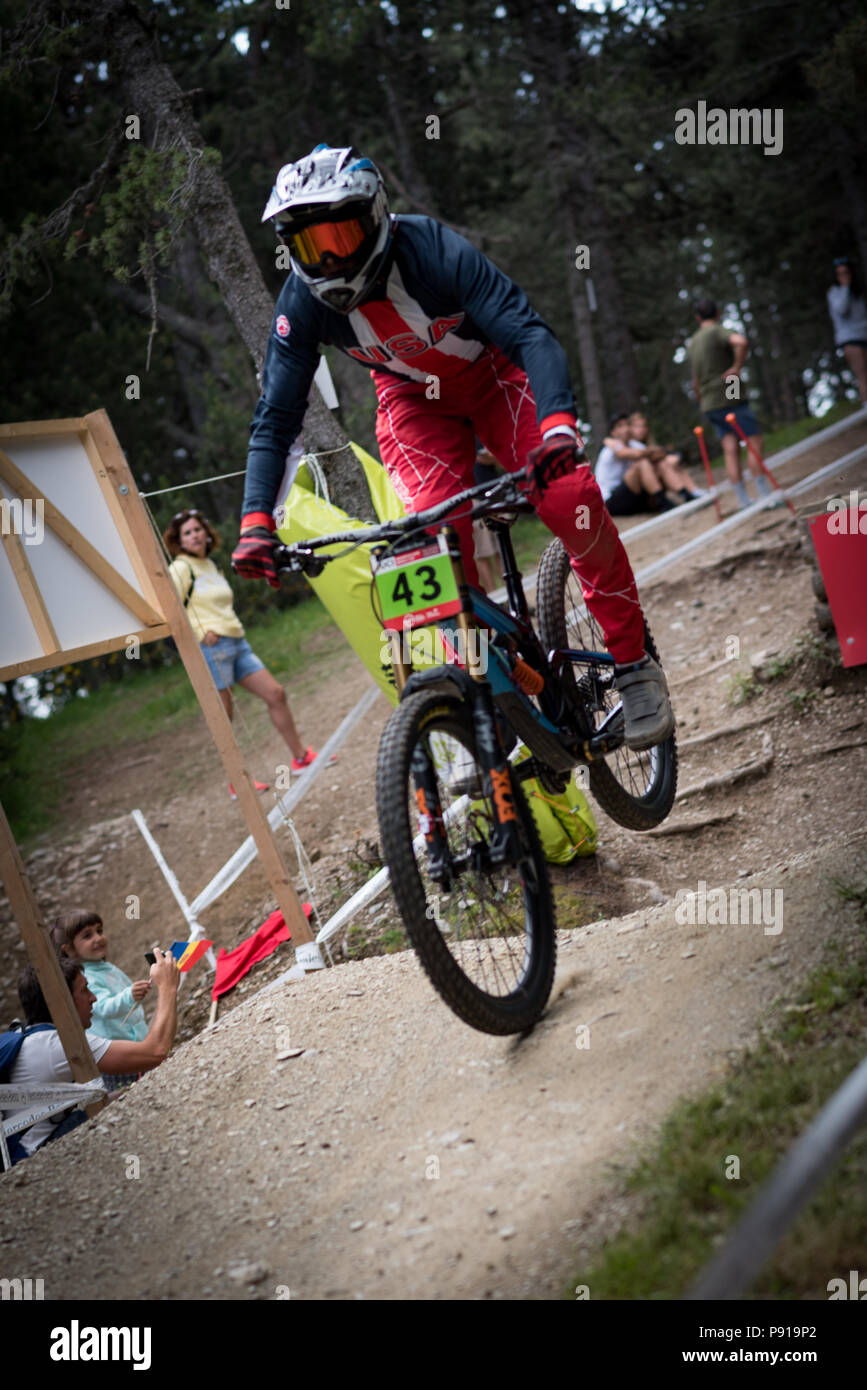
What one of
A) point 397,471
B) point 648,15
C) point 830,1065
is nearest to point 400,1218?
point 830,1065

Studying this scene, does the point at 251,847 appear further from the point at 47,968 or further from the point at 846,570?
the point at 846,570

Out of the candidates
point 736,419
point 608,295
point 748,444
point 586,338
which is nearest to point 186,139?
point 748,444

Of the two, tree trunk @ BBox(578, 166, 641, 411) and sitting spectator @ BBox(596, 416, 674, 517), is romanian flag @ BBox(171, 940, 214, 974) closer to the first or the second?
sitting spectator @ BBox(596, 416, 674, 517)

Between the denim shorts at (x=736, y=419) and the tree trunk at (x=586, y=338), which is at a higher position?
the tree trunk at (x=586, y=338)

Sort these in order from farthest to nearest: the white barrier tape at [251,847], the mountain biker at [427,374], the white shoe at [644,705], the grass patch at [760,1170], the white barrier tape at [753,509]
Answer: the white barrier tape at [753,509]
the white barrier tape at [251,847]
the white shoe at [644,705]
the mountain biker at [427,374]
the grass patch at [760,1170]

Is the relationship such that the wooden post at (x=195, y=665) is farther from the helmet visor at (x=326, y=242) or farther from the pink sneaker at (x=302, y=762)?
the pink sneaker at (x=302, y=762)

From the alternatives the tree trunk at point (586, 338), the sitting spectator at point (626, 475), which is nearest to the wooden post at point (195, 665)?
the sitting spectator at point (626, 475)

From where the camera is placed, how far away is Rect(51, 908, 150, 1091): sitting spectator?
5543 mm

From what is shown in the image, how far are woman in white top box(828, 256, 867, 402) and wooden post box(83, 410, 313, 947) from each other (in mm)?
10260

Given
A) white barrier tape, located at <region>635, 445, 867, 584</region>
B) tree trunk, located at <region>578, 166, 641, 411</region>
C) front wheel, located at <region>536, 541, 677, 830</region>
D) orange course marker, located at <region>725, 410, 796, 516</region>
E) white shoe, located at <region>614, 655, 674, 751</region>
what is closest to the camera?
white shoe, located at <region>614, 655, 674, 751</region>

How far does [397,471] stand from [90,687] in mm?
16068

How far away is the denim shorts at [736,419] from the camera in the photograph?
11.5m

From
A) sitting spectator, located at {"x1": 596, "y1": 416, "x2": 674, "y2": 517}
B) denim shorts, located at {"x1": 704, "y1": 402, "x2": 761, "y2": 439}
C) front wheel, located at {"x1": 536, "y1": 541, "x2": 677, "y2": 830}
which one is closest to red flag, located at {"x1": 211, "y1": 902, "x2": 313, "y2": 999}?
front wheel, located at {"x1": 536, "y1": 541, "x2": 677, "y2": 830}

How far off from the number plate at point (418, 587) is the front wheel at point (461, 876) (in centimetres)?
25
